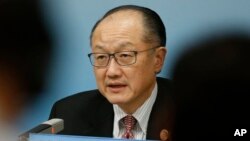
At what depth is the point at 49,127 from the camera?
1.98 metres

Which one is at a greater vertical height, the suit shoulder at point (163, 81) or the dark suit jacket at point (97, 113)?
the suit shoulder at point (163, 81)

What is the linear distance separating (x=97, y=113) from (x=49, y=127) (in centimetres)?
23

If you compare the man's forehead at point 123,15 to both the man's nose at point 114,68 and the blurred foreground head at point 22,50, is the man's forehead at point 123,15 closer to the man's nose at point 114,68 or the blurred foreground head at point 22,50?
the man's nose at point 114,68

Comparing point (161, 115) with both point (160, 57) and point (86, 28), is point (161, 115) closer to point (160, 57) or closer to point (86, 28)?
point (160, 57)

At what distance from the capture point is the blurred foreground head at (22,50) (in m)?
2.04

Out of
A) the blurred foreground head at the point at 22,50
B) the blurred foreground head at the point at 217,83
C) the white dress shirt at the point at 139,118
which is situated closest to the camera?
the blurred foreground head at the point at 217,83

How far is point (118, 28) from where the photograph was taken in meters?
1.85

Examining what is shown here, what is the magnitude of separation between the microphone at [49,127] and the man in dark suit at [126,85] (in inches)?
1.2

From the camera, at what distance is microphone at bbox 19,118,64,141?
1.97 metres

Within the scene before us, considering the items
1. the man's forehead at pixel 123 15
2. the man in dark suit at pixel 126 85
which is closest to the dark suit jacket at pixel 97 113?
the man in dark suit at pixel 126 85

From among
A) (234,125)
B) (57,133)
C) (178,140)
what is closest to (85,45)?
(57,133)

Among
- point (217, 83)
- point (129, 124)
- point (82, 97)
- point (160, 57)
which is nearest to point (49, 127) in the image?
point (82, 97)

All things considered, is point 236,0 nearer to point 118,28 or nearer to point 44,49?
point 118,28

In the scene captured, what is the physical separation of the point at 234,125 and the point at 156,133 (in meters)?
0.34
